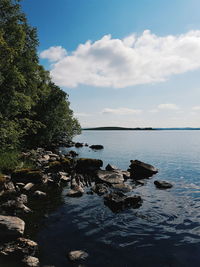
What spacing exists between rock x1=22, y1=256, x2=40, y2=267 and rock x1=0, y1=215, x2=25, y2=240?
1.54 m

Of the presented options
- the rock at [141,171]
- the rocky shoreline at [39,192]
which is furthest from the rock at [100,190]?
the rock at [141,171]

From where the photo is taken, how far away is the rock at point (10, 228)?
8.52 meters

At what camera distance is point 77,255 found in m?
7.83

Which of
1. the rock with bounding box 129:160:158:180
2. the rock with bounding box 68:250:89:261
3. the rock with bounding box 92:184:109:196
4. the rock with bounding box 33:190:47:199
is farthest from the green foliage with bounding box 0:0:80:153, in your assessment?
the rock with bounding box 129:160:158:180

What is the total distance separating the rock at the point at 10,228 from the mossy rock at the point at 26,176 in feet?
28.3

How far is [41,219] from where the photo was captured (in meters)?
11.1

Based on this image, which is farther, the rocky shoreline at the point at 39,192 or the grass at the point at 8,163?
the grass at the point at 8,163

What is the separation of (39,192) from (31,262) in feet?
26.0

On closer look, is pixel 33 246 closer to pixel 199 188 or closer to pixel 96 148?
pixel 199 188

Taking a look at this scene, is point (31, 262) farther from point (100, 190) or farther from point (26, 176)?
point (26, 176)

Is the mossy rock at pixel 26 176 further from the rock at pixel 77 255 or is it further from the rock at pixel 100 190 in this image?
the rock at pixel 77 255

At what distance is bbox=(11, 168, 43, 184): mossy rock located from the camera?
1742 cm

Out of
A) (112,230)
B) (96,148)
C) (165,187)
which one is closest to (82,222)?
(112,230)

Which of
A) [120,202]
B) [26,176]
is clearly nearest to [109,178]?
[120,202]
